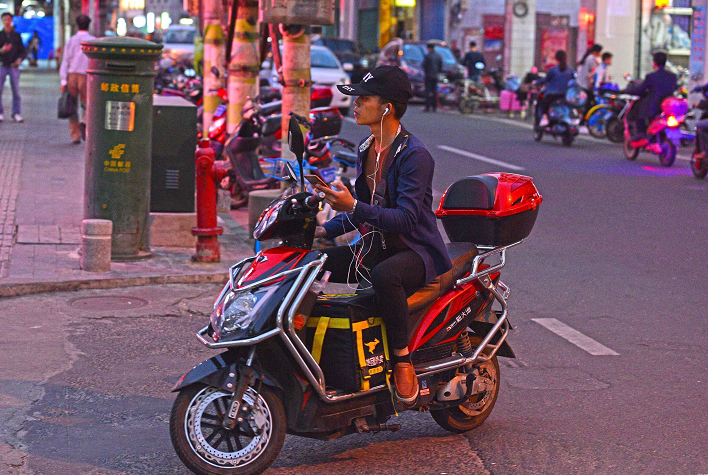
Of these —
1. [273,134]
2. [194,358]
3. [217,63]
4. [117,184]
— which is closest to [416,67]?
[217,63]

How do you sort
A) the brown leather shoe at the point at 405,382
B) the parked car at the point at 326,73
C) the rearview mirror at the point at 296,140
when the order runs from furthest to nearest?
the parked car at the point at 326,73, the brown leather shoe at the point at 405,382, the rearview mirror at the point at 296,140

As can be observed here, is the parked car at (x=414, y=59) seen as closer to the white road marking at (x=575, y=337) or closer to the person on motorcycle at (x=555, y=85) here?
the person on motorcycle at (x=555, y=85)

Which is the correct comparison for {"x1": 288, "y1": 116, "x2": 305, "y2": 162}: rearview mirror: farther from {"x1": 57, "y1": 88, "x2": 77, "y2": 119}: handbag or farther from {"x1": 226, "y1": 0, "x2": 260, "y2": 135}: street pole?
{"x1": 57, "y1": 88, "x2": 77, "y2": 119}: handbag

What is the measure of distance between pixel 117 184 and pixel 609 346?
4.06 meters

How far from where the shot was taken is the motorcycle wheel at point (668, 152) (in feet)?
56.8

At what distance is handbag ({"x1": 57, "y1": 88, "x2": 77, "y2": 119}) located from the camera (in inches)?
651

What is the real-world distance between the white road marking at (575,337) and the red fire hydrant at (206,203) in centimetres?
274

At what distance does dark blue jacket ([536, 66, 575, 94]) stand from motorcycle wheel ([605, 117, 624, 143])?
115 cm

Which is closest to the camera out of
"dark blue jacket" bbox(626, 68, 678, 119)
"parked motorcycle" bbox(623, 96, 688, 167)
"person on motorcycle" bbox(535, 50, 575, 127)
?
"parked motorcycle" bbox(623, 96, 688, 167)

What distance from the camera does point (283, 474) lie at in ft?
15.1

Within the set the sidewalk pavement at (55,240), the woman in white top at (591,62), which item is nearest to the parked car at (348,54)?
the woman in white top at (591,62)

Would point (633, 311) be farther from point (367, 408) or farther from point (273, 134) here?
point (273, 134)

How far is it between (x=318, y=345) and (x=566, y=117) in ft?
55.0

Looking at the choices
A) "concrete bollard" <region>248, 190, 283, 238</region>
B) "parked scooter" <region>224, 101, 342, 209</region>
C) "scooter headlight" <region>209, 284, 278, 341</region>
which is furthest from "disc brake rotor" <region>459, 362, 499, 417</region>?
"parked scooter" <region>224, 101, 342, 209</region>
